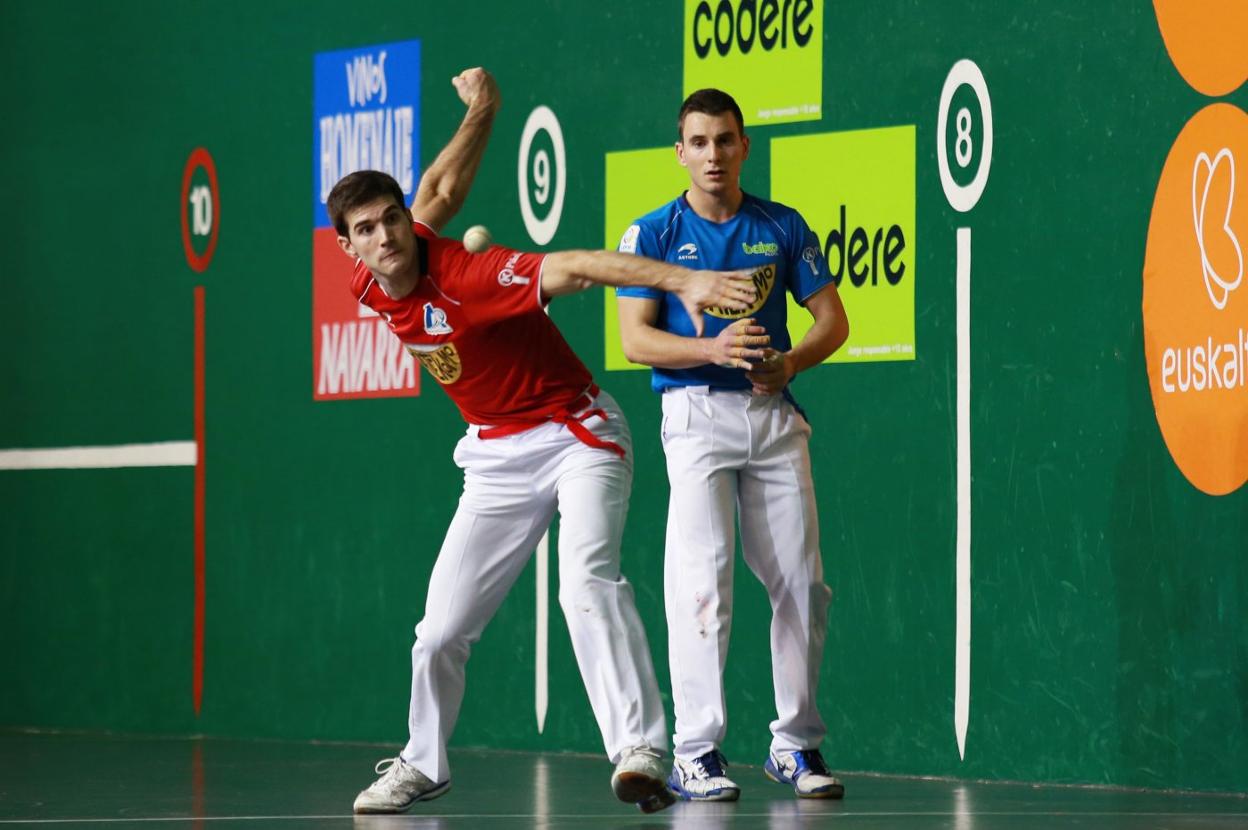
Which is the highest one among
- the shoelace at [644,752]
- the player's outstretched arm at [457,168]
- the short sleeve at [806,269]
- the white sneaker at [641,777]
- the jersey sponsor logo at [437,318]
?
the player's outstretched arm at [457,168]

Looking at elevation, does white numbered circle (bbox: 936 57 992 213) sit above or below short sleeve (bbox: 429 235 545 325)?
above

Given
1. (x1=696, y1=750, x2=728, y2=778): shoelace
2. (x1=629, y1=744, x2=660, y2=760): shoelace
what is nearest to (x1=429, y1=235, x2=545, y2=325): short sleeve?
(x1=629, y1=744, x2=660, y2=760): shoelace

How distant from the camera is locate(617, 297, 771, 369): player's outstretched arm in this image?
16.4 feet

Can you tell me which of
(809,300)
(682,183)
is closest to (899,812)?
(809,300)

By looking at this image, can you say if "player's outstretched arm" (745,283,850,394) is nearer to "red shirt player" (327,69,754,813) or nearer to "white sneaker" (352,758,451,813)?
"red shirt player" (327,69,754,813)

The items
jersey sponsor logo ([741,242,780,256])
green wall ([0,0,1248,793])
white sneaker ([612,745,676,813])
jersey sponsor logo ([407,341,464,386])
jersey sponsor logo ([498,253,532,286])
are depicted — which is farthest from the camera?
green wall ([0,0,1248,793])

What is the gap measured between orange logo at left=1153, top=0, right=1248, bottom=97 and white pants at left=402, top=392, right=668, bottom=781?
1841mm

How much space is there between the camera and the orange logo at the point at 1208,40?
18.6 feet

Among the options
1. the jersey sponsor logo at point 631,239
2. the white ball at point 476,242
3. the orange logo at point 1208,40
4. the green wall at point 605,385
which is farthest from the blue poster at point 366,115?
the orange logo at point 1208,40

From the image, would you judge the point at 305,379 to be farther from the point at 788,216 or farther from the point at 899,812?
the point at 899,812

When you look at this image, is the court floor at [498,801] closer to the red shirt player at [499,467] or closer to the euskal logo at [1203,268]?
the red shirt player at [499,467]

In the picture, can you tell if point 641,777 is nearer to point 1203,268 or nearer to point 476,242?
point 476,242

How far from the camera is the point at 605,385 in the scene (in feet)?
23.4

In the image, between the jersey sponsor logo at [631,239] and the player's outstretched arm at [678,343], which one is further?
the jersey sponsor logo at [631,239]
